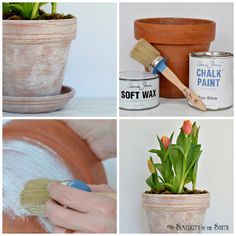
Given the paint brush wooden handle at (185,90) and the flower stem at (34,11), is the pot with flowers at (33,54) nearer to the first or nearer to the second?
the flower stem at (34,11)

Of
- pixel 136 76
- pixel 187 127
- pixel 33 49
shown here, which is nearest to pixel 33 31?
pixel 33 49

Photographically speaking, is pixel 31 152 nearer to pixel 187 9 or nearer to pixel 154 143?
pixel 154 143

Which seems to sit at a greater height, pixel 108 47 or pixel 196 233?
pixel 108 47

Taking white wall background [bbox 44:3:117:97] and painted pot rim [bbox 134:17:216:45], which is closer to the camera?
painted pot rim [bbox 134:17:216:45]

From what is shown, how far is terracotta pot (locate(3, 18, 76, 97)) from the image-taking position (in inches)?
42.4

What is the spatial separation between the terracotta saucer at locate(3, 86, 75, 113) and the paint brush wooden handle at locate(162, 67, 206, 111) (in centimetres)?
17

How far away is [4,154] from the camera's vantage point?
1220 millimetres

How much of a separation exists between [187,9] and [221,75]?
0.22 meters


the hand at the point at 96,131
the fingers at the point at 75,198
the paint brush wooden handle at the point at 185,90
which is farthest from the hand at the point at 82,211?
the paint brush wooden handle at the point at 185,90

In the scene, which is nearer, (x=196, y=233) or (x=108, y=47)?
(x=196, y=233)

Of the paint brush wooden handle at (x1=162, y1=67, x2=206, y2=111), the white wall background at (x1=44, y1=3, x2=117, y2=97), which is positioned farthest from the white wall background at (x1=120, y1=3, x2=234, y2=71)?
the paint brush wooden handle at (x1=162, y1=67, x2=206, y2=111)

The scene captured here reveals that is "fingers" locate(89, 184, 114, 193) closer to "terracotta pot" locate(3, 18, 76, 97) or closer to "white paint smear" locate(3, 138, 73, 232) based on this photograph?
"white paint smear" locate(3, 138, 73, 232)

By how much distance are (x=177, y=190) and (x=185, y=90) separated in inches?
6.6

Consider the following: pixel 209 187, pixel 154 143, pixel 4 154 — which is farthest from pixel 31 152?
pixel 209 187
